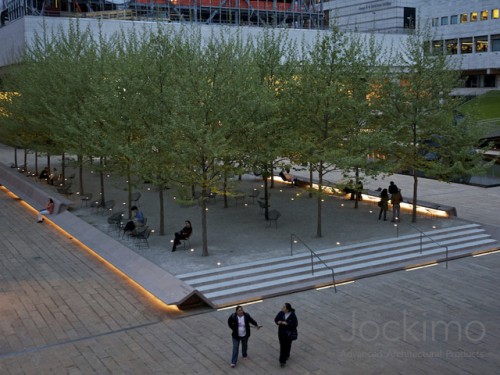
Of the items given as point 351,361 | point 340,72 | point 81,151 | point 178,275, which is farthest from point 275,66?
point 351,361

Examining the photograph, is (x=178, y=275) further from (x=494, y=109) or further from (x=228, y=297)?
(x=494, y=109)

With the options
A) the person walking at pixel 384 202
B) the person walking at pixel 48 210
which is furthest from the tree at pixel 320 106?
the person walking at pixel 48 210

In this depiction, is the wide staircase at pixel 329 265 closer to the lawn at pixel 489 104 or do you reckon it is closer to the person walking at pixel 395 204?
the person walking at pixel 395 204

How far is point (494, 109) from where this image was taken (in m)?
60.8

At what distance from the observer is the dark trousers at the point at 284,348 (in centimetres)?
1288

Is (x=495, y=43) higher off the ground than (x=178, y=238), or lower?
higher

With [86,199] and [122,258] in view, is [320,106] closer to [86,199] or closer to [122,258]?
[122,258]

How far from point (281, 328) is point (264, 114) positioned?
37.8 ft

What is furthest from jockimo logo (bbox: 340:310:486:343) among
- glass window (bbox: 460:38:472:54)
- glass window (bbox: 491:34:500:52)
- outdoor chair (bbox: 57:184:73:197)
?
glass window (bbox: 460:38:472:54)

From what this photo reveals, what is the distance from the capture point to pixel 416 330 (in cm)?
1505

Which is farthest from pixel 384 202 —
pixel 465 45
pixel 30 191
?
pixel 465 45

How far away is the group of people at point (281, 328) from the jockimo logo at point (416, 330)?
219 cm

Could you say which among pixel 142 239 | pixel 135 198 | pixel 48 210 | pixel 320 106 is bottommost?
pixel 142 239

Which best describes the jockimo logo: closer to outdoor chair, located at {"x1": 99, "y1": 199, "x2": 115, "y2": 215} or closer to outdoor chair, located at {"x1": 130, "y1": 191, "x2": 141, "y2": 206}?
outdoor chair, located at {"x1": 99, "y1": 199, "x2": 115, "y2": 215}
